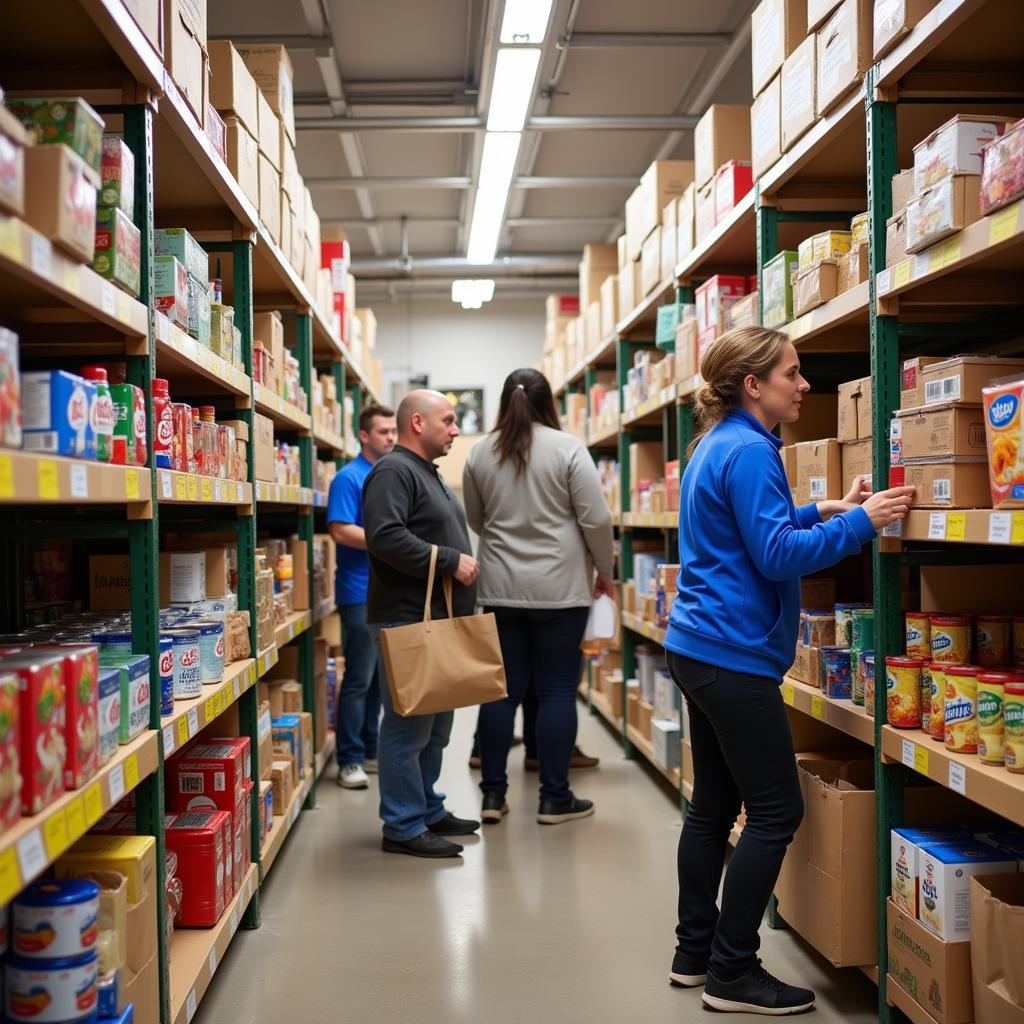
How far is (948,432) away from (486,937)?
6.89 ft

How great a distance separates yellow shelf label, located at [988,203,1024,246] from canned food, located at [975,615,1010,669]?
912 mm

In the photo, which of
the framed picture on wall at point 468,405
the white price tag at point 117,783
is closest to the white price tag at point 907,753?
the white price tag at point 117,783

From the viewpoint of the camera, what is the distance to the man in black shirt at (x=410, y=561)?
12.7 ft

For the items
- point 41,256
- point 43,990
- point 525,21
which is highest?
point 525,21

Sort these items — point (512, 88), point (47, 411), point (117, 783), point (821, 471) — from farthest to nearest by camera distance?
point (512, 88), point (821, 471), point (117, 783), point (47, 411)

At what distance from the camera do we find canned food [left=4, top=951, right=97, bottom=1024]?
1.80 m

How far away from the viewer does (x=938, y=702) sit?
2.41 metres

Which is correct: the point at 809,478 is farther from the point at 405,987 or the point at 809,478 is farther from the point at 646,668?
the point at 646,668

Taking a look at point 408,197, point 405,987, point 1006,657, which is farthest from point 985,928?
point 408,197

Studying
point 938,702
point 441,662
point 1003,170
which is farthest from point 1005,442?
point 441,662

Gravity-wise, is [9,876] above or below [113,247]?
below

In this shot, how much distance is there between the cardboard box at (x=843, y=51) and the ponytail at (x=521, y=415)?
189 cm

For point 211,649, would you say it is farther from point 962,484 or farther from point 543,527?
point 962,484

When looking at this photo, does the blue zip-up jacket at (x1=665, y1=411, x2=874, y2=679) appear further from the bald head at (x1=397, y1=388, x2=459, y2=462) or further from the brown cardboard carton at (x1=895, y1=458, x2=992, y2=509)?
the bald head at (x1=397, y1=388, x2=459, y2=462)
